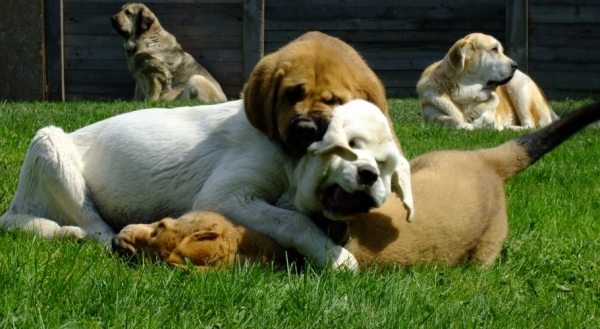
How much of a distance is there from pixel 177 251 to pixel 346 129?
2.99ft

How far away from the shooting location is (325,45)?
446 centimetres

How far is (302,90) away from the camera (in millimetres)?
4215

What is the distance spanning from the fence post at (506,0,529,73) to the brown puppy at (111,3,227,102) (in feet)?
17.7

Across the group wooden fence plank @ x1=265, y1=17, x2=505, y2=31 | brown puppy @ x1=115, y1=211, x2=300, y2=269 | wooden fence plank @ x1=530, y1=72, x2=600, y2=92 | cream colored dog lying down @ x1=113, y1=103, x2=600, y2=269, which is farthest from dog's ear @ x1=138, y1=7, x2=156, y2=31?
brown puppy @ x1=115, y1=211, x2=300, y2=269

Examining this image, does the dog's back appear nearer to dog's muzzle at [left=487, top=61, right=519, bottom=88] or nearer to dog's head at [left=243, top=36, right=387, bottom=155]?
dog's head at [left=243, top=36, right=387, bottom=155]

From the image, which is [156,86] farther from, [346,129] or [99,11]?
[346,129]

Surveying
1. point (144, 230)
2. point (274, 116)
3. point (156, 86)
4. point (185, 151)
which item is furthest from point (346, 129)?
point (156, 86)

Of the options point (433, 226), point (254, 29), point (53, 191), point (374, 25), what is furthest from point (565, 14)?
point (53, 191)

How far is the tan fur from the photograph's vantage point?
392cm

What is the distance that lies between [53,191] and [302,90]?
5.37ft

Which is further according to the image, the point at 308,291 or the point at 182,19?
the point at 182,19

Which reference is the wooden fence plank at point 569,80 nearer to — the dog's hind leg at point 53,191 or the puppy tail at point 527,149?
the puppy tail at point 527,149

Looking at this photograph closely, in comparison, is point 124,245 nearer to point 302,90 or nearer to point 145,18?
point 302,90

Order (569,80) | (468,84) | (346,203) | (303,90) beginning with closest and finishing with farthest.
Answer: (346,203) < (303,90) < (468,84) < (569,80)
